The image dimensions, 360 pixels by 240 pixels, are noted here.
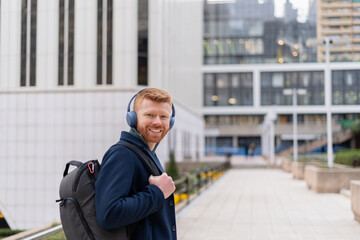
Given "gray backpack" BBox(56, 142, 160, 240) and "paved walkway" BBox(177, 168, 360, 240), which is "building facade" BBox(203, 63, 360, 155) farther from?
"gray backpack" BBox(56, 142, 160, 240)

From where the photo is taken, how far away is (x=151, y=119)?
292cm

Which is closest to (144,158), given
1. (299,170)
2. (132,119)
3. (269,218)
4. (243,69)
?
(132,119)

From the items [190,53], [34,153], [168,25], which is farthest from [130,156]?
[190,53]

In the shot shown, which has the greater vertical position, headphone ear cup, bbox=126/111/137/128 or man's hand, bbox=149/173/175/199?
headphone ear cup, bbox=126/111/137/128

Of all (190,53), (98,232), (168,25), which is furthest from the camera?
(190,53)

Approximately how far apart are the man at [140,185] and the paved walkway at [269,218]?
634cm

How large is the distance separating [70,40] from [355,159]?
1356 cm

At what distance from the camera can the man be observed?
8.37 ft

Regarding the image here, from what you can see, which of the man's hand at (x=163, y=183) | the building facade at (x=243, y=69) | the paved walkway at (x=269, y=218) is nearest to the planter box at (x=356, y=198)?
the paved walkway at (x=269, y=218)

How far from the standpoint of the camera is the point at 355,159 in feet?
71.7

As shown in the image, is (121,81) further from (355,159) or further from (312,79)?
(312,79)

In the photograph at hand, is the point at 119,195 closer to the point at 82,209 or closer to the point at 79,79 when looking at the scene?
the point at 82,209

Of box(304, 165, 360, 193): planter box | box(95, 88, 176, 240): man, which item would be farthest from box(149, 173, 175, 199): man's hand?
box(304, 165, 360, 193): planter box

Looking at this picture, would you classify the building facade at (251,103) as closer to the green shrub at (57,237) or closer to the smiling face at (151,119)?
the green shrub at (57,237)
